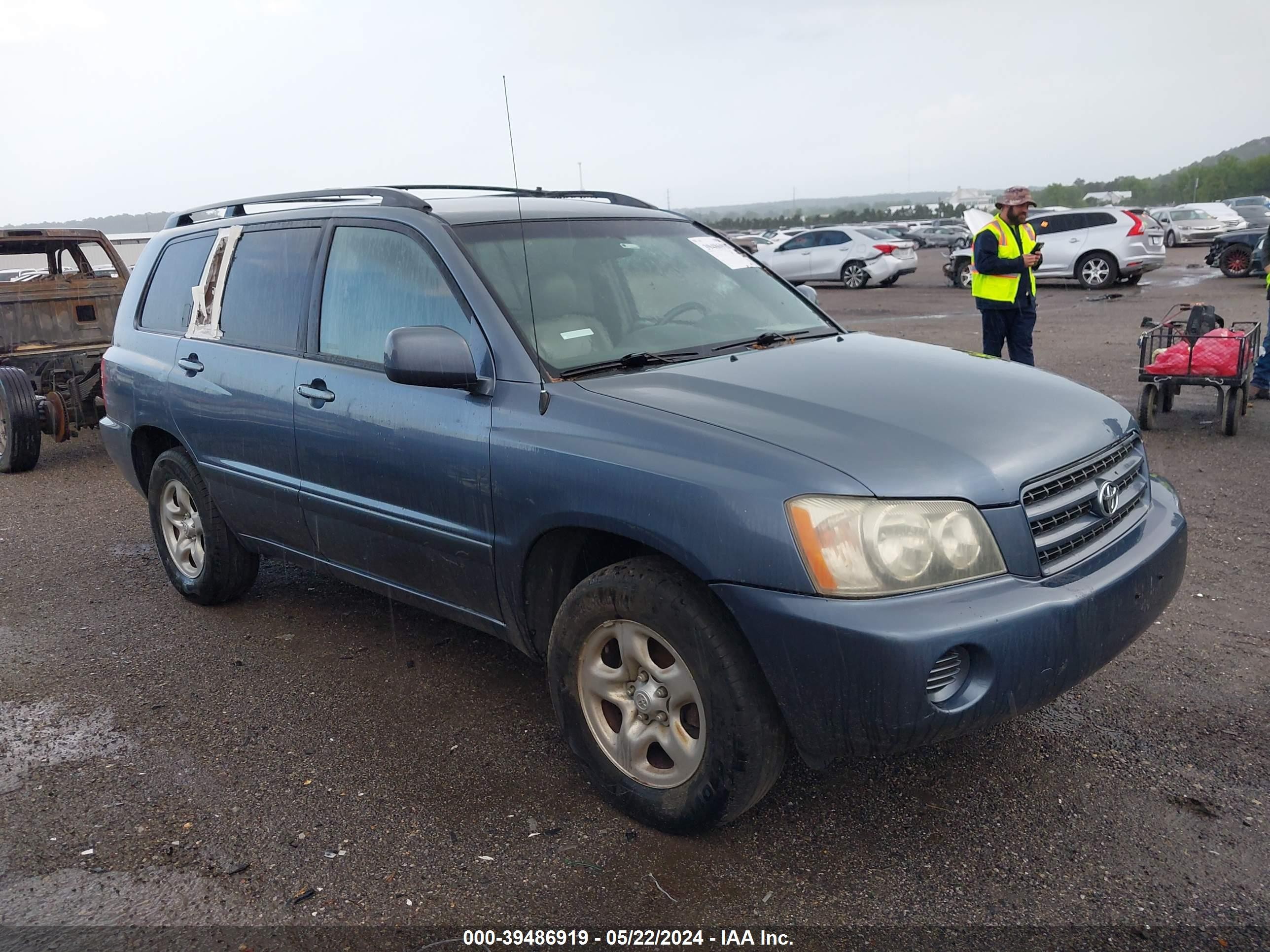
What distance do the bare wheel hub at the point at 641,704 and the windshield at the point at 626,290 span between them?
→ 891 millimetres

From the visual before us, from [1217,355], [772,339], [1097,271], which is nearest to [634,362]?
[772,339]

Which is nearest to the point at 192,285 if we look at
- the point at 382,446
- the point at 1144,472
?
the point at 382,446

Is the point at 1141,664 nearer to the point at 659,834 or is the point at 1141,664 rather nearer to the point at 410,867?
the point at 659,834

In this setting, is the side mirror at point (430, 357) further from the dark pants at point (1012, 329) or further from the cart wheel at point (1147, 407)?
the cart wheel at point (1147, 407)

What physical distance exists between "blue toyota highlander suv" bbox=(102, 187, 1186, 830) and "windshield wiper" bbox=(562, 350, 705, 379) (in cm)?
1

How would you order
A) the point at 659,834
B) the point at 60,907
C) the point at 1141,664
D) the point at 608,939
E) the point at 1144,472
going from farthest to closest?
the point at 1141,664
the point at 1144,472
the point at 659,834
the point at 60,907
the point at 608,939

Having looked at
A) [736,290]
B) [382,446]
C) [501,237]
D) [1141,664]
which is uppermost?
[501,237]

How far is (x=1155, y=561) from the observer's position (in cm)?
300

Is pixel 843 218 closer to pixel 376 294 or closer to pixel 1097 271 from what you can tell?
pixel 1097 271

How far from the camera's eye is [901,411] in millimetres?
2926

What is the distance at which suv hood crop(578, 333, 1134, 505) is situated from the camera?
264cm

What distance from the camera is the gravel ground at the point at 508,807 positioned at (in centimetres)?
263

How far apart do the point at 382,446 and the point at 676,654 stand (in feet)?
4.55

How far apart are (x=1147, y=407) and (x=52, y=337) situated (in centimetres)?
947
